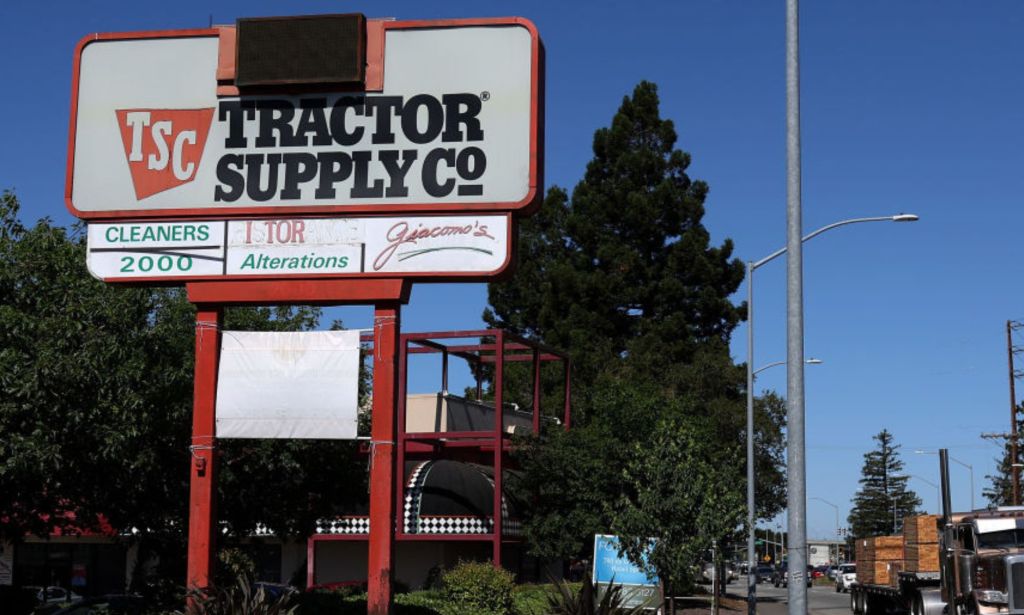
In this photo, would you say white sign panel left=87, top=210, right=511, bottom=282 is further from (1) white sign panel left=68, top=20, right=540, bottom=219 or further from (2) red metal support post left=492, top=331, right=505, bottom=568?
(2) red metal support post left=492, top=331, right=505, bottom=568

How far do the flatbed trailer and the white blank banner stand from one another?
20.8m

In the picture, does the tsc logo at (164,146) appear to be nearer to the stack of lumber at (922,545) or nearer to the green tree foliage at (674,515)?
the green tree foliage at (674,515)

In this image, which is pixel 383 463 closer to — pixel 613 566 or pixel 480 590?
pixel 480 590

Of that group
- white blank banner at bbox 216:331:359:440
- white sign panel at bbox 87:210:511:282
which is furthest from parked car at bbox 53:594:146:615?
white sign panel at bbox 87:210:511:282

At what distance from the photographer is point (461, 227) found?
1931 centimetres

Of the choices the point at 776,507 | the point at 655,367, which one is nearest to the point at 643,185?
the point at 655,367

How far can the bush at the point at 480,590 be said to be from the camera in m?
29.4

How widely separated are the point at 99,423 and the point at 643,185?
191 ft

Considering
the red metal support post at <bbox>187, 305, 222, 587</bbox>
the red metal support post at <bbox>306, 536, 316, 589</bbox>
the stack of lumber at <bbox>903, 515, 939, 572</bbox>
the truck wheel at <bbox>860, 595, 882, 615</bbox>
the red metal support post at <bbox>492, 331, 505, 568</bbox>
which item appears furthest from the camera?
the red metal support post at <bbox>306, 536, 316, 589</bbox>

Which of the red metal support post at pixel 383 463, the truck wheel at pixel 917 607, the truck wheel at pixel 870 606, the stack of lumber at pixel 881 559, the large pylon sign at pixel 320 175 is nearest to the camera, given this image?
the red metal support post at pixel 383 463

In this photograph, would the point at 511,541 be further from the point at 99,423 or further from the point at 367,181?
the point at 367,181

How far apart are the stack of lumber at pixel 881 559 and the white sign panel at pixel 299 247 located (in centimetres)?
2551

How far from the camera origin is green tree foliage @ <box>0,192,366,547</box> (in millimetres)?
21922

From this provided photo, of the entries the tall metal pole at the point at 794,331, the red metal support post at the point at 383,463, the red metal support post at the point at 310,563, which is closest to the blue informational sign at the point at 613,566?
the red metal support post at the point at 383,463
